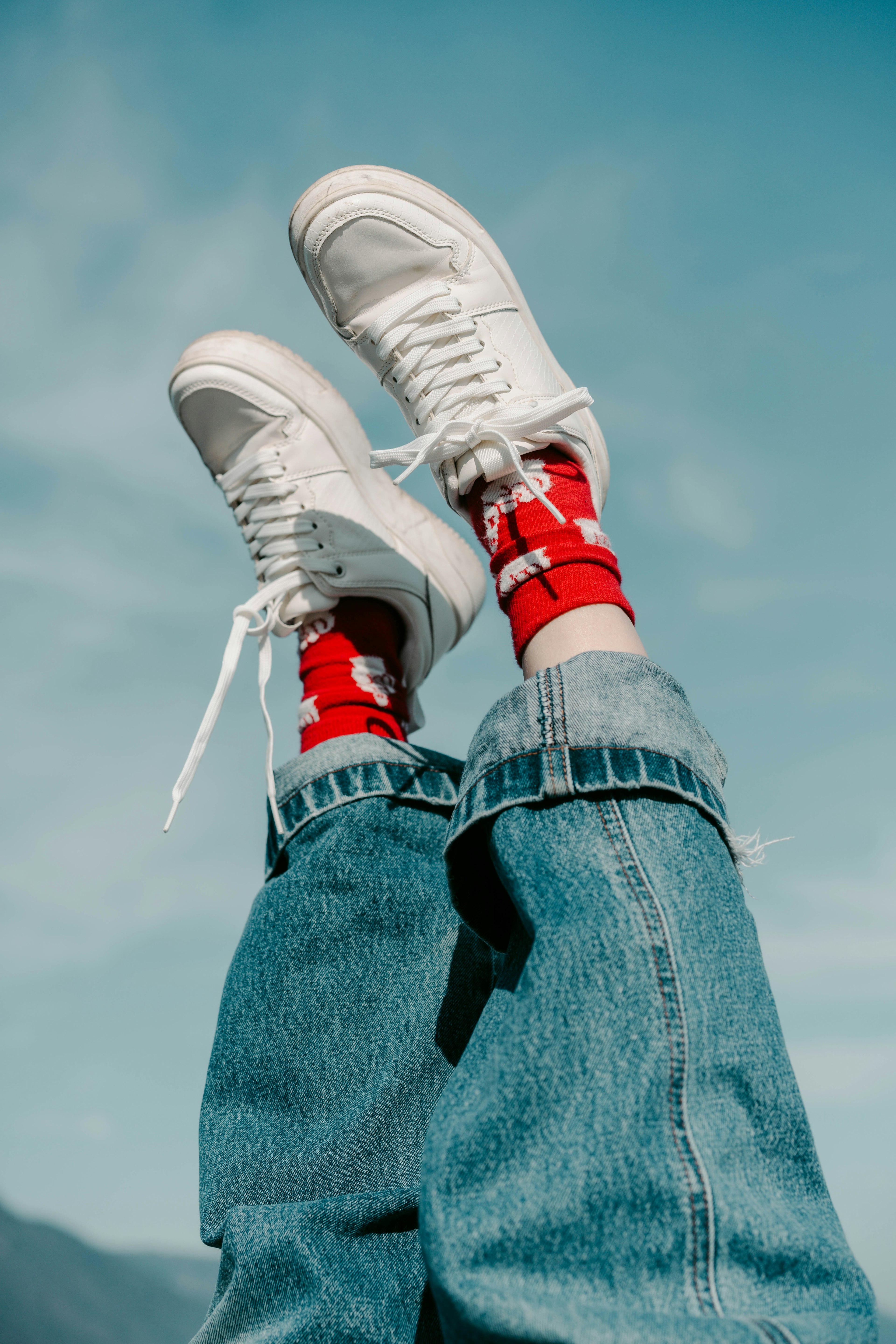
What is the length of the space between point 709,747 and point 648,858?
16 cm

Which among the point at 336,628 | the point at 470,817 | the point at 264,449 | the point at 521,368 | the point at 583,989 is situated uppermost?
the point at 264,449

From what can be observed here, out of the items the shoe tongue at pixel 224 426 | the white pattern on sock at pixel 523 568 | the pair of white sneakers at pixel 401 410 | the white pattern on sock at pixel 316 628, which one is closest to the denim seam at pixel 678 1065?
the white pattern on sock at pixel 523 568

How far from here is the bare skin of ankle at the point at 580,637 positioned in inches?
31.0

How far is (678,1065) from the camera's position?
0.52 m

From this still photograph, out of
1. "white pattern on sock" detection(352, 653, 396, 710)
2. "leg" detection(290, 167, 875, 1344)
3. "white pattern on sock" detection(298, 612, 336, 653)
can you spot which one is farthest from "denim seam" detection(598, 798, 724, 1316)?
"white pattern on sock" detection(298, 612, 336, 653)

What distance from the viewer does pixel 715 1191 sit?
0.49 m

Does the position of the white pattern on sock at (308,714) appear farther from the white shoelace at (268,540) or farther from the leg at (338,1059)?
the leg at (338,1059)

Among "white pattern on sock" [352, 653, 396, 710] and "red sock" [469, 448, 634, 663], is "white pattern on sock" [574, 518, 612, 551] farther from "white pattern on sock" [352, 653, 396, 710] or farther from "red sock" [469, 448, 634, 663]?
"white pattern on sock" [352, 653, 396, 710]

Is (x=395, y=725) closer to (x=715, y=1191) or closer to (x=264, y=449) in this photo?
(x=264, y=449)

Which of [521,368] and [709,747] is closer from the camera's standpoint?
[709,747]

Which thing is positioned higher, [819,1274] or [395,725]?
[395,725]

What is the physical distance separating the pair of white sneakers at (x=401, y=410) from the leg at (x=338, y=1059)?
13 cm

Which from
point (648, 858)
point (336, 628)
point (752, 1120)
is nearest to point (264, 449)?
point (336, 628)

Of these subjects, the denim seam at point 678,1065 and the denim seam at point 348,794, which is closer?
the denim seam at point 678,1065
